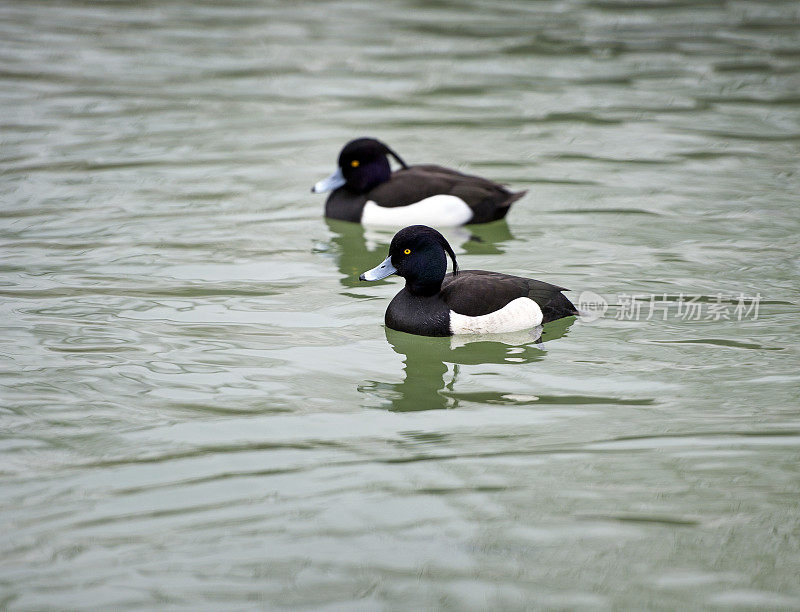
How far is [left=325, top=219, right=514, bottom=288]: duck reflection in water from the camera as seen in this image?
912 cm

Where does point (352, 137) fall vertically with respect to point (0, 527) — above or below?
above

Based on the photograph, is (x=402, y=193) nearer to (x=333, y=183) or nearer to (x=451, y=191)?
(x=451, y=191)

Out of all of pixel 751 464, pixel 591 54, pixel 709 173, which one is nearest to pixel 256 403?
pixel 751 464

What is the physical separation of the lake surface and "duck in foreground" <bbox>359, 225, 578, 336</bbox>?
155 millimetres

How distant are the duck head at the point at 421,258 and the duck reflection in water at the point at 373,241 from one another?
4.45ft

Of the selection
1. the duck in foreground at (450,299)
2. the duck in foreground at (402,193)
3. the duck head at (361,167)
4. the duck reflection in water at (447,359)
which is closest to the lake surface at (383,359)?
the duck reflection in water at (447,359)

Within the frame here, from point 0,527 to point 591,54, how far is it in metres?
12.4

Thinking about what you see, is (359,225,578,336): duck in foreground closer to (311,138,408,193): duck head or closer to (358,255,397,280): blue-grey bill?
(358,255,397,280): blue-grey bill

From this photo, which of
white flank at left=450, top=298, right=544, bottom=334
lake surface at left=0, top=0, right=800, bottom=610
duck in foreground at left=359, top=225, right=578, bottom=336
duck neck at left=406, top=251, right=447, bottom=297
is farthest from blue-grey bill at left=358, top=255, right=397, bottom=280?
white flank at left=450, top=298, right=544, bottom=334

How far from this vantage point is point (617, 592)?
4555 millimetres

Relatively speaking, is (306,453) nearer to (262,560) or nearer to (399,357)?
(262,560)

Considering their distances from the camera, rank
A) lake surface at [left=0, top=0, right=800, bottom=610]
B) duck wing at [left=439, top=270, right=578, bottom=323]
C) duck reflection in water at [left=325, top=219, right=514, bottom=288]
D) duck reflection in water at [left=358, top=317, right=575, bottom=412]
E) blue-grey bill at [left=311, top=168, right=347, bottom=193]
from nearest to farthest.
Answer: lake surface at [left=0, top=0, right=800, bottom=610] < duck reflection in water at [left=358, top=317, right=575, bottom=412] < duck wing at [left=439, top=270, right=578, bottom=323] < duck reflection in water at [left=325, top=219, right=514, bottom=288] < blue-grey bill at [left=311, top=168, right=347, bottom=193]

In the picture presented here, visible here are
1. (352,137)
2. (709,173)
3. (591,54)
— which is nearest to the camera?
(709,173)

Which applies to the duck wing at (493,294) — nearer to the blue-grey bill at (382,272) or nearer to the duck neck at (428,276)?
the duck neck at (428,276)
